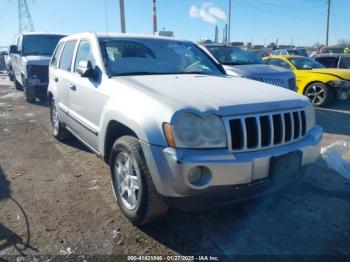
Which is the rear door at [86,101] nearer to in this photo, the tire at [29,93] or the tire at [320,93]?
the tire at [29,93]

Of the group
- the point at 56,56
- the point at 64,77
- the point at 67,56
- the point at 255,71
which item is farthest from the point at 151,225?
Result: the point at 255,71

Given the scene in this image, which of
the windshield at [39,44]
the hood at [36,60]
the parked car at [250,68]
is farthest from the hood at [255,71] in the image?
the windshield at [39,44]

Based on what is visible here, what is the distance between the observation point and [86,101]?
12.9 ft

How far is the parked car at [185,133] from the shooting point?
246 cm

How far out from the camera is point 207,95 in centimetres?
285

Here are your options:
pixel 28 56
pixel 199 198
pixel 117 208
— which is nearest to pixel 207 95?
pixel 199 198

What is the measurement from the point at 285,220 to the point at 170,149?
5.00ft

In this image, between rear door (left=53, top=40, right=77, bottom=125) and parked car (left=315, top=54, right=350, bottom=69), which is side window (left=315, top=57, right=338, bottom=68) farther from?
rear door (left=53, top=40, right=77, bottom=125)

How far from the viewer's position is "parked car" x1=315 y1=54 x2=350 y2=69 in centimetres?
1091

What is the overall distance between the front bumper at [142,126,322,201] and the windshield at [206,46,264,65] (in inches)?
231

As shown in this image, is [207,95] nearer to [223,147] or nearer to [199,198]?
[223,147]

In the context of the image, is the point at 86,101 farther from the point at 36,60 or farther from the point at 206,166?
the point at 36,60

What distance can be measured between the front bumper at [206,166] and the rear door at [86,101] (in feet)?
4.03

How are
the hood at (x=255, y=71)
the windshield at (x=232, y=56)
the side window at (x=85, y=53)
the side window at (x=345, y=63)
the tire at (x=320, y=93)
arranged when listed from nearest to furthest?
the side window at (x=85, y=53)
the hood at (x=255, y=71)
the windshield at (x=232, y=56)
the tire at (x=320, y=93)
the side window at (x=345, y=63)
